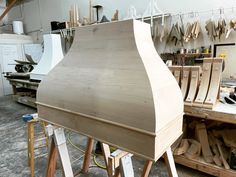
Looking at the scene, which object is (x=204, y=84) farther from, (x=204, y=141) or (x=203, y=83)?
(x=204, y=141)

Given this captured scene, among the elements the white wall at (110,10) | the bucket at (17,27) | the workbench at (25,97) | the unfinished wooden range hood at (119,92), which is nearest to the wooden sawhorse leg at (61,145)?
the unfinished wooden range hood at (119,92)

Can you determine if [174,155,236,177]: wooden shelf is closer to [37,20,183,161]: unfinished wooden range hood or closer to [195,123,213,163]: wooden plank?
[195,123,213,163]: wooden plank

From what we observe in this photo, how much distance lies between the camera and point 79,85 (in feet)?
3.44

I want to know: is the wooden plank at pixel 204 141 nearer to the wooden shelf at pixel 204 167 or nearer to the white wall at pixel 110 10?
the wooden shelf at pixel 204 167

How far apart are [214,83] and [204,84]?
0.30ft

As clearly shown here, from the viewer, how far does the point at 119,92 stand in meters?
0.88

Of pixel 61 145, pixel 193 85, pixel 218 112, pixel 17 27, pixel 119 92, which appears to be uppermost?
pixel 17 27

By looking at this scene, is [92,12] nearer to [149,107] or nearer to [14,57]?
[14,57]

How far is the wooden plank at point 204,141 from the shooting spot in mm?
2033

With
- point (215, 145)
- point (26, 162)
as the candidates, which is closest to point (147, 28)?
point (215, 145)

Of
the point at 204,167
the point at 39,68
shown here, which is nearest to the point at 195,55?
the point at 204,167

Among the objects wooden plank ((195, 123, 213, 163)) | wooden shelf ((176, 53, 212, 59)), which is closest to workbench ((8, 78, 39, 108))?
wooden shelf ((176, 53, 212, 59))

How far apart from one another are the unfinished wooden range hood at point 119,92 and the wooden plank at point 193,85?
83 centimetres

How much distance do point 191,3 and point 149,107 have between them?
337 cm
